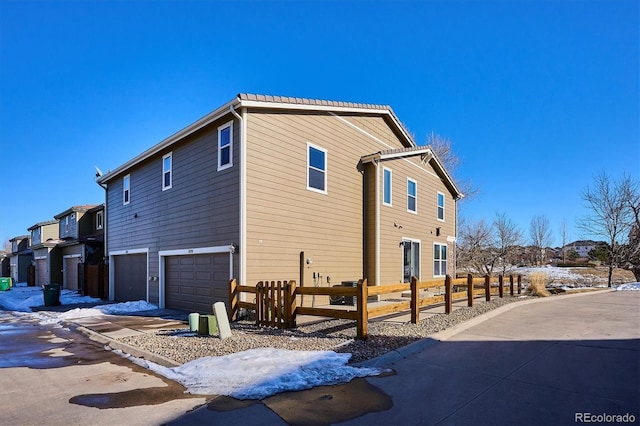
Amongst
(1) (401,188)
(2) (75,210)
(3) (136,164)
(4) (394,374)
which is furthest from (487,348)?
(2) (75,210)

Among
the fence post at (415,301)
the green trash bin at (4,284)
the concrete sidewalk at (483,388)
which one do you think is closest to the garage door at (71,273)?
the green trash bin at (4,284)

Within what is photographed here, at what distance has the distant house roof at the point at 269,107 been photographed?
415 inches

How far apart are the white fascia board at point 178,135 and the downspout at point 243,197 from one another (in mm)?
396

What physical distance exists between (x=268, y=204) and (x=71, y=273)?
20.4 m

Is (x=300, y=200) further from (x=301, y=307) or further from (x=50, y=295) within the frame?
(x=50, y=295)

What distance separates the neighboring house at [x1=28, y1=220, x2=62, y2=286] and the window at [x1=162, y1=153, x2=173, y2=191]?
16.7 meters

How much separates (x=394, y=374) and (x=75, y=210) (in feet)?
86.1

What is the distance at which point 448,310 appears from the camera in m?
10.7

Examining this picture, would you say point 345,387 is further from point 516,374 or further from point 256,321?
point 256,321

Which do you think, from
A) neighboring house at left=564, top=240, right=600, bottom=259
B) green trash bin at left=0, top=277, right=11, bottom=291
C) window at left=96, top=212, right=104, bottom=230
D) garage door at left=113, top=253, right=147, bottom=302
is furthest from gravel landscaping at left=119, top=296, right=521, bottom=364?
neighboring house at left=564, top=240, right=600, bottom=259

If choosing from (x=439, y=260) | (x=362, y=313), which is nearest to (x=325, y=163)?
(x=362, y=313)

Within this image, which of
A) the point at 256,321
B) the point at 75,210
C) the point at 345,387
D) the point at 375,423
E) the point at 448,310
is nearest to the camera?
the point at 375,423

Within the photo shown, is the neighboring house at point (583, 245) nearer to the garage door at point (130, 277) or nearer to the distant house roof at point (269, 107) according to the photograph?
the distant house roof at point (269, 107)

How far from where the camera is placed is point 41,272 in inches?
1153
